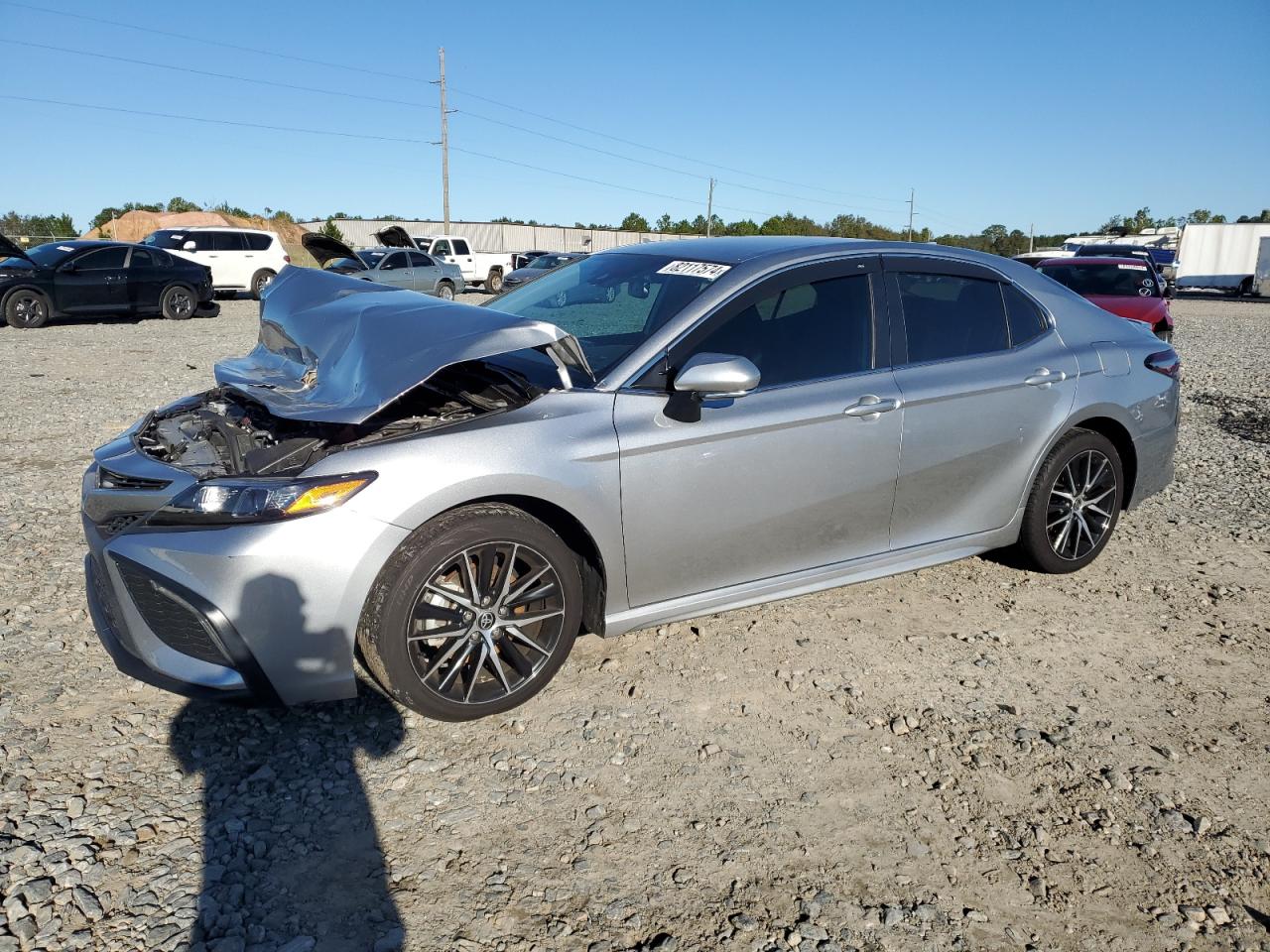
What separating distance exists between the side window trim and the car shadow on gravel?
1.48 meters

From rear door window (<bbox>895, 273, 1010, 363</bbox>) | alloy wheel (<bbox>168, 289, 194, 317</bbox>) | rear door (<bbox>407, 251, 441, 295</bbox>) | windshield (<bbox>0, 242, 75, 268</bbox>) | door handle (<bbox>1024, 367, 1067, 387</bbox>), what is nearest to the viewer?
rear door window (<bbox>895, 273, 1010, 363</bbox>)

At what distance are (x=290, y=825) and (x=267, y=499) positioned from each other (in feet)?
3.26

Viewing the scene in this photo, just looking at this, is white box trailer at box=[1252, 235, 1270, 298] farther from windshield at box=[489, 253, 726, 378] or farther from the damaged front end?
the damaged front end

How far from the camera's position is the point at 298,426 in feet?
11.4

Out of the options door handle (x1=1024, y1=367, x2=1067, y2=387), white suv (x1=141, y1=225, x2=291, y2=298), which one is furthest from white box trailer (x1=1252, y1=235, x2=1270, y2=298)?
door handle (x1=1024, y1=367, x2=1067, y2=387)

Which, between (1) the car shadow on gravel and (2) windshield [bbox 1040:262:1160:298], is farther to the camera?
(2) windshield [bbox 1040:262:1160:298]

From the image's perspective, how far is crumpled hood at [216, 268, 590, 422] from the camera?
3.00 m

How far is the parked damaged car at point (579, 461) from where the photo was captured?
9.37 feet

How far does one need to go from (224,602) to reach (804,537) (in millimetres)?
2206

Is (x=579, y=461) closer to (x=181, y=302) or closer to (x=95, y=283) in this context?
(x=95, y=283)

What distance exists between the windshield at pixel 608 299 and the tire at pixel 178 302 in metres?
15.8

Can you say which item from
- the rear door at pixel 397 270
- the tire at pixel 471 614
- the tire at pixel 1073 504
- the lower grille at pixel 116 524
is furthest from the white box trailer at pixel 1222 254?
the lower grille at pixel 116 524

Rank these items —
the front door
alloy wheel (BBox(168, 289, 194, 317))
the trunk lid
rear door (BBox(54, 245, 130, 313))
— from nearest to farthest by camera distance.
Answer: the front door, the trunk lid, rear door (BBox(54, 245, 130, 313)), alloy wheel (BBox(168, 289, 194, 317))

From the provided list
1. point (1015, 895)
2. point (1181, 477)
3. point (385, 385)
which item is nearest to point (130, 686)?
point (385, 385)
